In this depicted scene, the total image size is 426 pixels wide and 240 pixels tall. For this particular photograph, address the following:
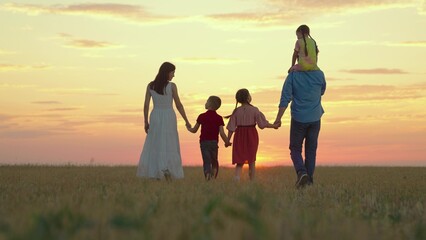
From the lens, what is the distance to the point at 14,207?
720 centimetres

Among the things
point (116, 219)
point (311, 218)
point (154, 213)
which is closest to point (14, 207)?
point (154, 213)

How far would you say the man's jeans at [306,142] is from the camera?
12141mm

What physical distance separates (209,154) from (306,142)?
323 cm

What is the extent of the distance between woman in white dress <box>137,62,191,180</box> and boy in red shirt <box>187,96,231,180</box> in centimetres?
97

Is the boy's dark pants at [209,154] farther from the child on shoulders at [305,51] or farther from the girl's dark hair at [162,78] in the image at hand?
the child on shoulders at [305,51]

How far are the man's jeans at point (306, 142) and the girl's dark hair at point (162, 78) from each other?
2.73 meters

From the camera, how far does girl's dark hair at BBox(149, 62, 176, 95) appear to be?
1343 centimetres

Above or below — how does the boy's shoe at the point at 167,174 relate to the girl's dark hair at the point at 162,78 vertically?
below

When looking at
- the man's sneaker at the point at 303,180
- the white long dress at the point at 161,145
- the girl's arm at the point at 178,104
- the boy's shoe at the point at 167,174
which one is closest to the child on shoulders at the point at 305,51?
the man's sneaker at the point at 303,180

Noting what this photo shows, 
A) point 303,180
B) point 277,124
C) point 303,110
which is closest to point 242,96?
point 277,124

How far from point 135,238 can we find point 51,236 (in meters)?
0.70

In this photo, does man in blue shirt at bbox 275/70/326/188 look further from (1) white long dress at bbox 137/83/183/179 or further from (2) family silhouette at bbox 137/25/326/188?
(1) white long dress at bbox 137/83/183/179

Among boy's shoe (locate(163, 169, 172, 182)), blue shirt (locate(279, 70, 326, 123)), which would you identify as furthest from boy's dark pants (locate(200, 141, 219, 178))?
blue shirt (locate(279, 70, 326, 123))

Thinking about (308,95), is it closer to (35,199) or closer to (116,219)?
(35,199)
